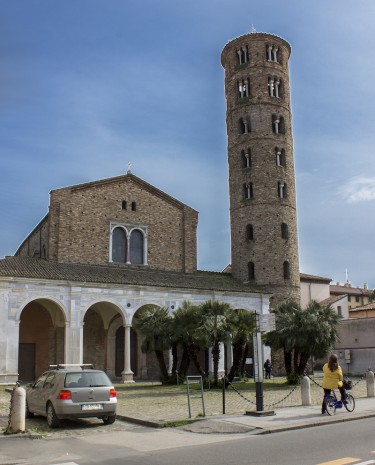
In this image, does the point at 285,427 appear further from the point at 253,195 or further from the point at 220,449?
the point at 253,195

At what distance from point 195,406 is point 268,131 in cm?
2959

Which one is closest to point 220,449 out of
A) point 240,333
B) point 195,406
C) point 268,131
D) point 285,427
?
point 285,427

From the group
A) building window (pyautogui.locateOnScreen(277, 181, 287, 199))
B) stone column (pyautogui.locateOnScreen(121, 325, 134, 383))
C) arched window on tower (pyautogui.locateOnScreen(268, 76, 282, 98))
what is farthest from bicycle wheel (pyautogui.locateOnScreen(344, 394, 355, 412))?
arched window on tower (pyautogui.locateOnScreen(268, 76, 282, 98))

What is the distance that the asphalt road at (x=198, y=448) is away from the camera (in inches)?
340

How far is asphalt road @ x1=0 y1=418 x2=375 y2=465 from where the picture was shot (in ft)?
28.3

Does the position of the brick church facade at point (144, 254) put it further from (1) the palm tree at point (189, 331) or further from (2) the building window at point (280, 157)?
(1) the palm tree at point (189, 331)

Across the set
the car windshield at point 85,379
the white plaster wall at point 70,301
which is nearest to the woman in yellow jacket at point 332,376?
the car windshield at point 85,379

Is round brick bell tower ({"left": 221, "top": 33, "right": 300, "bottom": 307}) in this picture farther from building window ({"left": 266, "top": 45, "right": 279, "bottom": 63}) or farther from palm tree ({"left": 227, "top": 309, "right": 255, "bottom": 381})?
palm tree ({"left": 227, "top": 309, "right": 255, "bottom": 381})

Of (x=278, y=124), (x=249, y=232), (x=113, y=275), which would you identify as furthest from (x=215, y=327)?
(x=278, y=124)

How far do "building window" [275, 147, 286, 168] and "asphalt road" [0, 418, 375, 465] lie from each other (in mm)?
32270

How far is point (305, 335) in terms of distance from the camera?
2716cm

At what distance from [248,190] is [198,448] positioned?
33867 millimetres

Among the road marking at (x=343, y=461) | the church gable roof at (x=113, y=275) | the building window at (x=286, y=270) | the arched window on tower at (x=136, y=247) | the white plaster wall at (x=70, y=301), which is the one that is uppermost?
the arched window on tower at (x=136, y=247)

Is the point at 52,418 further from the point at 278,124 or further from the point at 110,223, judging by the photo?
the point at 278,124
